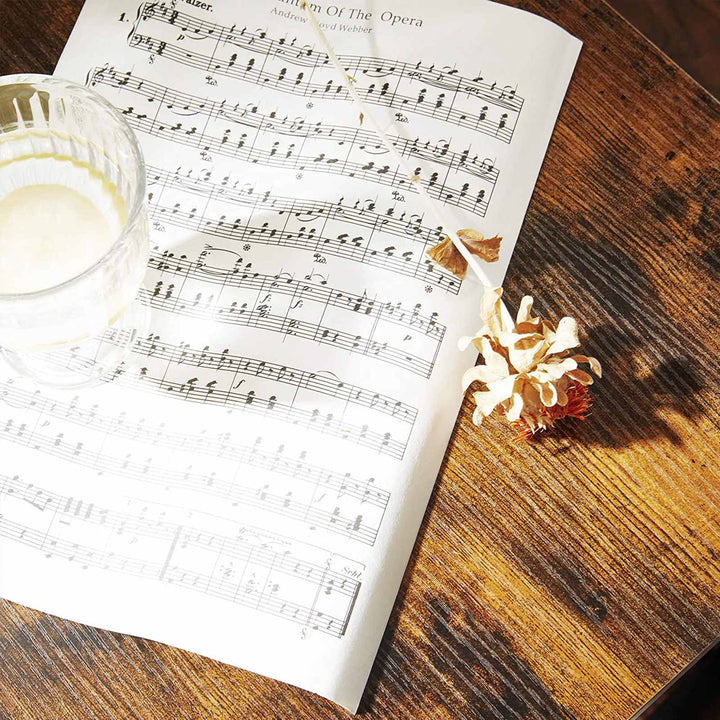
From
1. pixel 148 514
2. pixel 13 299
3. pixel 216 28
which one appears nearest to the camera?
pixel 13 299

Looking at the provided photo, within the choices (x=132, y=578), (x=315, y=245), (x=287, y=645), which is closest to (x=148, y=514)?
(x=132, y=578)

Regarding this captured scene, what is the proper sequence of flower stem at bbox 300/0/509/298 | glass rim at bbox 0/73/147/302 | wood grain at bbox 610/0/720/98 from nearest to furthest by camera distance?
1. glass rim at bbox 0/73/147/302
2. flower stem at bbox 300/0/509/298
3. wood grain at bbox 610/0/720/98

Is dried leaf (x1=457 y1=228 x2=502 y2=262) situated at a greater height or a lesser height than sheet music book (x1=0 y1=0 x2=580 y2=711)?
greater

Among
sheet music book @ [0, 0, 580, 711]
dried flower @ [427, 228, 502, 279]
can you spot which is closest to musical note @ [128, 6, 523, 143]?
sheet music book @ [0, 0, 580, 711]

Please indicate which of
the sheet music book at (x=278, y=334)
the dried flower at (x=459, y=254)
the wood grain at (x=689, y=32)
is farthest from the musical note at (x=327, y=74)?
the wood grain at (x=689, y=32)

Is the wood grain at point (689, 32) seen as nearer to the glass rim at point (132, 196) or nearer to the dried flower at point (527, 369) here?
the dried flower at point (527, 369)

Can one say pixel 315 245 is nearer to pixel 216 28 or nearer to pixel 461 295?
pixel 461 295

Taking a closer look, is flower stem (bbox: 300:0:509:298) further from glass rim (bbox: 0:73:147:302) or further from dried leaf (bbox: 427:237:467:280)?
glass rim (bbox: 0:73:147:302)
